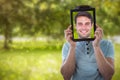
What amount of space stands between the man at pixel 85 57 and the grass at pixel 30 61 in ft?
0.78

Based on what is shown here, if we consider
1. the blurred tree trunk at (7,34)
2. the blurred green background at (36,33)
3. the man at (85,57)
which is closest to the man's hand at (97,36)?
the man at (85,57)

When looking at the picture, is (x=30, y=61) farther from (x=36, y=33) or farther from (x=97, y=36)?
(x=97, y=36)

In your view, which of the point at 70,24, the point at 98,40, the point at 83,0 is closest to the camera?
the point at 98,40

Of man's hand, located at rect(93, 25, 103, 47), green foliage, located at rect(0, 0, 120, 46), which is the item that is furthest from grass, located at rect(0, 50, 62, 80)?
man's hand, located at rect(93, 25, 103, 47)

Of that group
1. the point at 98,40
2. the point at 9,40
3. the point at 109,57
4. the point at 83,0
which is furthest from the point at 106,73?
the point at 9,40

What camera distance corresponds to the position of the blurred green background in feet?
7.22

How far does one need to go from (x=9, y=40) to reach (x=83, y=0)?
599mm

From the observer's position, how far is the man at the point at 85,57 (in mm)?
1896

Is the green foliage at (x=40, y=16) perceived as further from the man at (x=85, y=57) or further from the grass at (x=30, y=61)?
the man at (x=85, y=57)

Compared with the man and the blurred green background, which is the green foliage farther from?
the man

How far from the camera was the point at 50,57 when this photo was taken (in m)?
2.22

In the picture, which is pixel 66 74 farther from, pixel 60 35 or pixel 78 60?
pixel 60 35

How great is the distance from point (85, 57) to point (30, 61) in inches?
18.1

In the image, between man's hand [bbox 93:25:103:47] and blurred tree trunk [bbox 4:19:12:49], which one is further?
blurred tree trunk [bbox 4:19:12:49]
